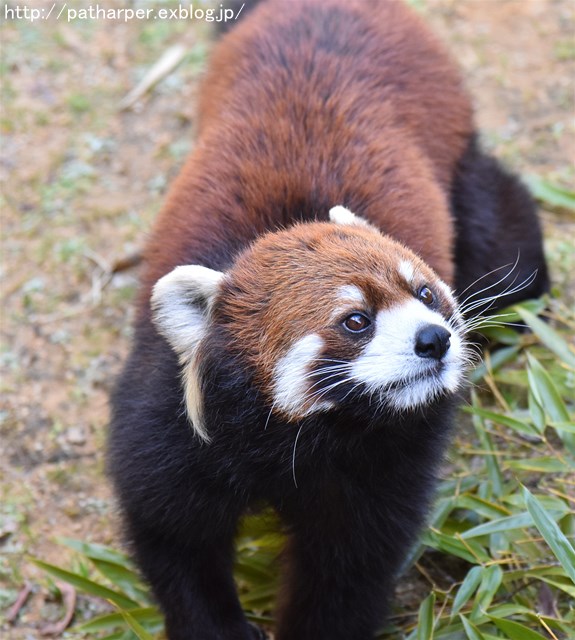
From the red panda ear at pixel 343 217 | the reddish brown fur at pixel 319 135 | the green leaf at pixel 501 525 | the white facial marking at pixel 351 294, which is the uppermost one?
the reddish brown fur at pixel 319 135

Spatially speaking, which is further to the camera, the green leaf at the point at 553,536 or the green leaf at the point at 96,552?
the green leaf at the point at 96,552

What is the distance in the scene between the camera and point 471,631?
3.22 meters

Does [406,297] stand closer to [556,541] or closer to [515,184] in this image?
[556,541]

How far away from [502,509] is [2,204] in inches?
139

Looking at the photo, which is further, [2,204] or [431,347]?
[2,204]

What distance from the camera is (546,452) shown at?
396 centimetres

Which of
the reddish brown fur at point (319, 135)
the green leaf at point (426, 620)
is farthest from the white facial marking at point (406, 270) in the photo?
the green leaf at point (426, 620)

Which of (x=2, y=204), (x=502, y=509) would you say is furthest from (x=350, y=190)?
(x=2, y=204)

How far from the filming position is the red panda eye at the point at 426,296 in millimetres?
2939

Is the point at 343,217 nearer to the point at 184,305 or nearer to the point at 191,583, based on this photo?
the point at 184,305

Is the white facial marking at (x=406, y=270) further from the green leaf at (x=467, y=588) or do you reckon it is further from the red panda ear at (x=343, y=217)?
the green leaf at (x=467, y=588)

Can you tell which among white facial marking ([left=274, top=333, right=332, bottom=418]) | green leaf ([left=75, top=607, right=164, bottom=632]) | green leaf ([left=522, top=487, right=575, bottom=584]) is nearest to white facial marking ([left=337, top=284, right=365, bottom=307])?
white facial marking ([left=274, top=333, right=332, bottom=418])

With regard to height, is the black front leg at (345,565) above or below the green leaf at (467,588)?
above

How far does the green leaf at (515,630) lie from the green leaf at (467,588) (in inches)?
5.8
